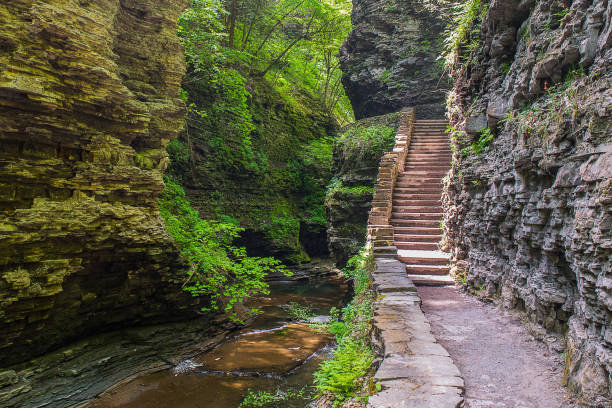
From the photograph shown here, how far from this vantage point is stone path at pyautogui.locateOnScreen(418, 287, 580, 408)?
2939 mm

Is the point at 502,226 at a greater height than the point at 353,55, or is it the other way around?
the point at 353,55

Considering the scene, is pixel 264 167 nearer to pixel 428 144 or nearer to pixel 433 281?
pixel 428 144

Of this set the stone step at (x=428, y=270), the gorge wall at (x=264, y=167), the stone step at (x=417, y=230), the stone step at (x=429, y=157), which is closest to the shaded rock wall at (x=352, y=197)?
the stone step at (x=429, y=157)

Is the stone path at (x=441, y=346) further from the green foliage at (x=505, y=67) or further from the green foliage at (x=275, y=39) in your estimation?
the green foliage at (x=275, y=39)

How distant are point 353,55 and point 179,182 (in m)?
11.4

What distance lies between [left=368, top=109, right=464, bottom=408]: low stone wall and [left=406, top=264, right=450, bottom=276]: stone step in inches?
22.5

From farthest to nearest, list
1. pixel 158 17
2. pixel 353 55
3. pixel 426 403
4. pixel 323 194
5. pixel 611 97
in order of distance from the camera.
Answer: pixel 323 194, pixel 353 55, pixel 158 17, pixel 611 97, pixel 426 403

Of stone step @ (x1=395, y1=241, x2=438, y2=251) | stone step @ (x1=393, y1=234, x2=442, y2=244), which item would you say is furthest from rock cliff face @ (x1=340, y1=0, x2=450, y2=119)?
stone step @ (x1=395, y1=241, x2=438, y2=251)

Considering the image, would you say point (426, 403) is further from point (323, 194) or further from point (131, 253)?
point (323, 194)

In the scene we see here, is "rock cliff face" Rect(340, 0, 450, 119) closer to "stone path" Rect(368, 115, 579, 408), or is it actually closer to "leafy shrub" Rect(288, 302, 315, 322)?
"stone path" Rect(368, 115, 579, 408)

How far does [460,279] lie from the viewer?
22.1ft

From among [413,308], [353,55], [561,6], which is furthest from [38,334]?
[353,55]

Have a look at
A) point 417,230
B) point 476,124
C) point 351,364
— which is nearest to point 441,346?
point 351,364

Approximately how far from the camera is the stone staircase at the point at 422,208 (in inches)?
299
